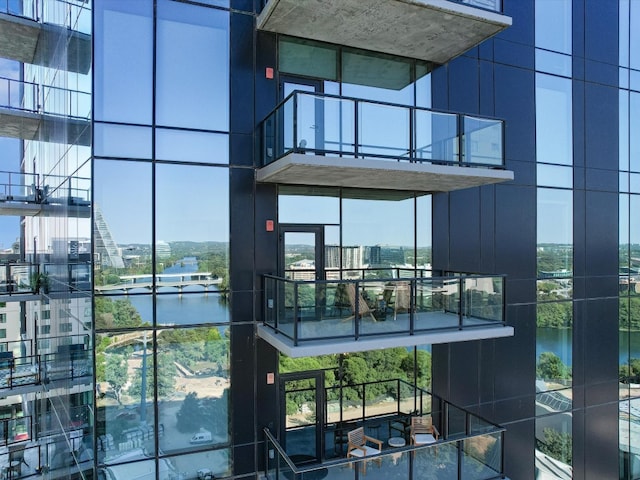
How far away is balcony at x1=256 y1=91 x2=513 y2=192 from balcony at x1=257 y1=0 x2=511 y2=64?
1647mm

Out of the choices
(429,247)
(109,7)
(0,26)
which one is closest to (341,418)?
(429,247)

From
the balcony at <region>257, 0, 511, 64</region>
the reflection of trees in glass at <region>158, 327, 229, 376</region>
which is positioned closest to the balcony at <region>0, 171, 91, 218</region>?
the reflection of trees in glass at <region>158, 327, 229, 376</region>

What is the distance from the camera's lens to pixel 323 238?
9016mm

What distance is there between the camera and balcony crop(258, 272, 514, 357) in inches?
283

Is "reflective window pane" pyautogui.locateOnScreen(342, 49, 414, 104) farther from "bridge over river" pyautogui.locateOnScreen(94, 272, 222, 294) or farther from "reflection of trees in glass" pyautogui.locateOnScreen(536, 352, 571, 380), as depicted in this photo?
"reflection of trees in glass" pyautogui.locateOnScreen(536, 352, 571, 380)

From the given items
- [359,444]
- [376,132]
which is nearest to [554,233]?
[376,132]

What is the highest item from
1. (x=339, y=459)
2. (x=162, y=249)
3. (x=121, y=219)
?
(x=121, y=219)

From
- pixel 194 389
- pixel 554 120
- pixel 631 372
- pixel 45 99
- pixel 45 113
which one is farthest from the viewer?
pixel 631 372

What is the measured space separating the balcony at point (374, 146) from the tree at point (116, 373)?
13.0 ft

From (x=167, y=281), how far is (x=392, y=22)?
6355mm

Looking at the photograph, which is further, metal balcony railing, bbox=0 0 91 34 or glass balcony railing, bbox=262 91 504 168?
metal balcony railing, bbox=0 0 91 34

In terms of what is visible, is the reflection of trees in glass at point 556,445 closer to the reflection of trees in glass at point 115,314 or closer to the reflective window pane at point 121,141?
the reflection of trees in glass at point 115,314

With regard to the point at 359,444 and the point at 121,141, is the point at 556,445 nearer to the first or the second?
the point at 359,444

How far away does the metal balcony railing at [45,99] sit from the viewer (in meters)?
7.80
